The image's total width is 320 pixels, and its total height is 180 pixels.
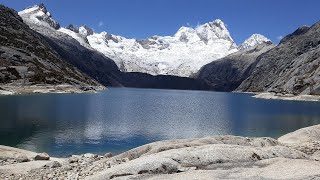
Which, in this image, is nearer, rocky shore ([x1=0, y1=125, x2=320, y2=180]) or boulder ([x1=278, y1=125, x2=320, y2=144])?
rocky shore ([x1=0, y1=125, x2=320, y2=180])

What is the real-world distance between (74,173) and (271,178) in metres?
15.7

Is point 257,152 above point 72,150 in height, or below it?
above

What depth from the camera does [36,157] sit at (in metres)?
43.3

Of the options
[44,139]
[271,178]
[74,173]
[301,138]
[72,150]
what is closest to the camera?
[271,178]

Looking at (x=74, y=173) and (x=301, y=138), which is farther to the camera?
(x=301, y=138)

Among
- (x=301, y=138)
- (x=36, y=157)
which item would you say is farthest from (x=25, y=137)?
(x=301, y=138)

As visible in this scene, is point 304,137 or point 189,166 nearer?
point 189,166

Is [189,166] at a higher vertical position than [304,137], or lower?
higher

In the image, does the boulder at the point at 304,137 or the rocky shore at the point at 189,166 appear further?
the boulder at the point at 304,137

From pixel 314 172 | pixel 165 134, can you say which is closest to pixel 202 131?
pixel 165 134

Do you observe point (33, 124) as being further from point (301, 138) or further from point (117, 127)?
point (301, 138)

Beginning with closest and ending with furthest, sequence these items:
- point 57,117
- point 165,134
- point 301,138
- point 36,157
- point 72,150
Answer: point 36,157, point 301,138, point 72,150, point 165,134, point 57,117

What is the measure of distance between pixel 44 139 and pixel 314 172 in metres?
57.6

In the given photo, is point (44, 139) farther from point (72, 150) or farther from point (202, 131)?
point (202, 131)
